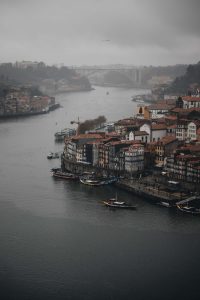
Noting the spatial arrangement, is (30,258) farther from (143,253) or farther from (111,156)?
(111,156)

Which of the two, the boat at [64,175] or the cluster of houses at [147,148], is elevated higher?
the cluster of houses at [147,148]

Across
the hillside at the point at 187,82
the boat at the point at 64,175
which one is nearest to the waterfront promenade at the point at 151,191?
the boat at the point at 64,175

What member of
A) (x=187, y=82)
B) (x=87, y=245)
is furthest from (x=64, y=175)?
(x=187, y=82)

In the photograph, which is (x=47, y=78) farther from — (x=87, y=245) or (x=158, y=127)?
(x=87, y=245)

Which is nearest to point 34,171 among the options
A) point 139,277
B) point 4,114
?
point 139,277

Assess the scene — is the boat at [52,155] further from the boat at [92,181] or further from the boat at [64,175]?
the boat at [92,181]

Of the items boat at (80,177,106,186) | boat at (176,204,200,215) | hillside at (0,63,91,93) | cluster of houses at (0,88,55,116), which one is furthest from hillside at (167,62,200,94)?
boat at (176,204,200,215)
